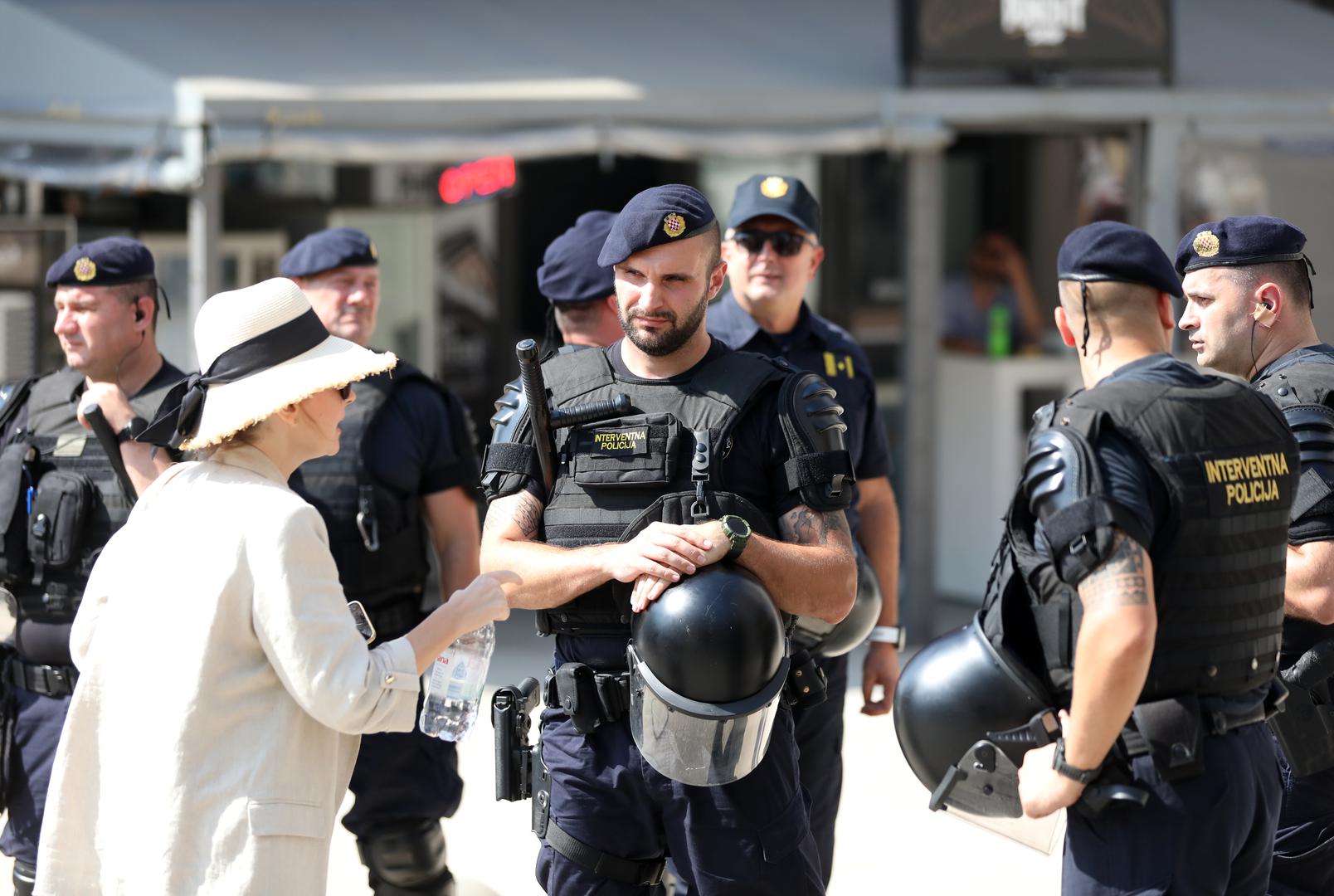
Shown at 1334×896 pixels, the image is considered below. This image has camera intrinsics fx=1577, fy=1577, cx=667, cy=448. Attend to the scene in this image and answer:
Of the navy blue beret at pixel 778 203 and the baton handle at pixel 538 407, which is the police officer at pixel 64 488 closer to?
the baton handle at pixel 538 407

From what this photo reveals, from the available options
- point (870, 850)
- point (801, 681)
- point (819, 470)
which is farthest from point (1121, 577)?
point (870, 850)

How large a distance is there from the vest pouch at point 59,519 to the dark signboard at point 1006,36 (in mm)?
5219

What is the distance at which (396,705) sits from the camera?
8.80ft

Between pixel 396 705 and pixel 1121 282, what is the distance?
4.95 ft

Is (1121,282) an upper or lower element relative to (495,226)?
lower

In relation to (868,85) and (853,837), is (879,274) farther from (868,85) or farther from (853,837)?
(853,837)

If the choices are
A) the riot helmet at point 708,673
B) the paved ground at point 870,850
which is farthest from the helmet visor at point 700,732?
the paved ground at point 870,850

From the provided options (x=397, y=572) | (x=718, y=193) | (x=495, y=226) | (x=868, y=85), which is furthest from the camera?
(x=495, y=226)

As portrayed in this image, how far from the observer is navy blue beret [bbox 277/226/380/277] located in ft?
15.0

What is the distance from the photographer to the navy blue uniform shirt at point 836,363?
457cm

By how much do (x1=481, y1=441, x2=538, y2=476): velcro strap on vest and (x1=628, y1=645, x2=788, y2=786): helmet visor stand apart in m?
0.54

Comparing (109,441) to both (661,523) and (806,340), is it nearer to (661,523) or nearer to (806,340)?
(661,523)

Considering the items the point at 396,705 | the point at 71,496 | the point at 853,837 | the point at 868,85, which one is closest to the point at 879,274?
the point at 868,85

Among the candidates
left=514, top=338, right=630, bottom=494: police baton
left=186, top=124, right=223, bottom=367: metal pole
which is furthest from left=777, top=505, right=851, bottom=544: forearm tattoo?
left=186, top=124, right=223, bottom=367: metal pole
